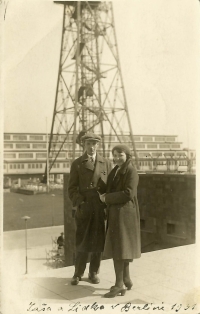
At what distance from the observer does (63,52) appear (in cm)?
1363

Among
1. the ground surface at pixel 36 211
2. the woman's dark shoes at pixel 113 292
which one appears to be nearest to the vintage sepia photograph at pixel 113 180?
the woman's dark shoes at pixel 113 292

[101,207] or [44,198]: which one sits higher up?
[101,207]

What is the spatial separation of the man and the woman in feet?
0.61

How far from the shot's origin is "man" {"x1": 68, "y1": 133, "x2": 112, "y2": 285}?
416 centimetres

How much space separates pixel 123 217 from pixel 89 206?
1.62ft

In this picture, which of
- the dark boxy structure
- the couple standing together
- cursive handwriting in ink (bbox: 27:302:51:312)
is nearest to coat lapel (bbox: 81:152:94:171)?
the couple standing together

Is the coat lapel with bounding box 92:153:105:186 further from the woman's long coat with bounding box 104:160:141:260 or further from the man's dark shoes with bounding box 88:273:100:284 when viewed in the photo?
the man's dark shoes with bounding box 88:273:100:284

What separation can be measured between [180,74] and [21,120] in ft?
9.49

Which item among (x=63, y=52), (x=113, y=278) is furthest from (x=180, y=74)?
(x=63, y=52)

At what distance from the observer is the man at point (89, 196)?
4.16 meters

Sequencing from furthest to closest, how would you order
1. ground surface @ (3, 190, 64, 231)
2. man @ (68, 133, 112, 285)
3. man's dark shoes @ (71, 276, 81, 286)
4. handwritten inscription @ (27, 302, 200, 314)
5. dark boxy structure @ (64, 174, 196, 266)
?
ground surface @ (3, 190, 64, 231)
dark boxy structure @ (64, 174, 196, 266)
man's dark shoes @ (71, 276, 81, 286)
man @ (68, 133, 112, 285)
handwritten inscription @ (27, 302, 200, 314)

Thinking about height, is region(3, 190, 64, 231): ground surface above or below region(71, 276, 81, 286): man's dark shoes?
below

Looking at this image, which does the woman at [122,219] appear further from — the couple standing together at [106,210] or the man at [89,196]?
the man at [89,196]

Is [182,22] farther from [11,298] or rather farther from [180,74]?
[11,298]
